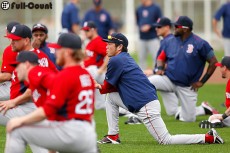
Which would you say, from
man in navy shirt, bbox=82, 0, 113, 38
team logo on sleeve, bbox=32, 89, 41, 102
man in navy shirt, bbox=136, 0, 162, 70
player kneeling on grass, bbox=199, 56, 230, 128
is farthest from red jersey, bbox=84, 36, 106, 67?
team logo on sleeve, bbox=32, 89, 41, 102

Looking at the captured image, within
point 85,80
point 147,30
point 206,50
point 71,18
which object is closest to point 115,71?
point 85,80

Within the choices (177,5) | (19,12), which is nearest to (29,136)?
(19,12)

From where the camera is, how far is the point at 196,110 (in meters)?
13.0

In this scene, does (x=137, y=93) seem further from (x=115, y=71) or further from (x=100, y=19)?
(x=100, y=19)

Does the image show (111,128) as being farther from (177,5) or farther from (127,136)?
(177,5)

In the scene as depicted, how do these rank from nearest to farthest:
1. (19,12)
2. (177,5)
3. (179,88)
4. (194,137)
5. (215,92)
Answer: (194,137)
(179,88)
(215,92)
(19,12)
(177,5)

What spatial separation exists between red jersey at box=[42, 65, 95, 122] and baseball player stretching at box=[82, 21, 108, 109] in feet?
24.2

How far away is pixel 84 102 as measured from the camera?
646 centimetres

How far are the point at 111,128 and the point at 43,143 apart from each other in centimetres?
317

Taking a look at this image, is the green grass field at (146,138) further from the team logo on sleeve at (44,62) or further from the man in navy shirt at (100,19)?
the man in navy shirt at (100,19)

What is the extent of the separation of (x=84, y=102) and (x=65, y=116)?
0.24 meters

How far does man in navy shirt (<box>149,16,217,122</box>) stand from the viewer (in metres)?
12.0

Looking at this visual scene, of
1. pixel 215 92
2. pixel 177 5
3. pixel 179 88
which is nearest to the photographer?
pixel 179 88

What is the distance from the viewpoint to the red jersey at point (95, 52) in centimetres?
1409
